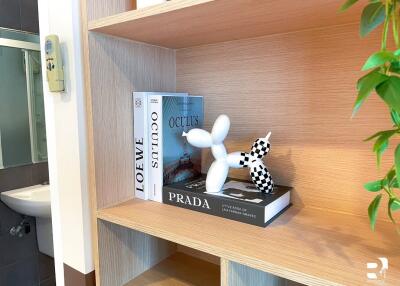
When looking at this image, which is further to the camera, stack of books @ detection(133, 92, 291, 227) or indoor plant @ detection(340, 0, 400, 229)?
stack of books @ detection(133, 92, 291, 227)

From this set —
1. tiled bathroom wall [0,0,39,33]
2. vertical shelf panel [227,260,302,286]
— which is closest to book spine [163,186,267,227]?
vertical shelf panel [227,260,302,286]

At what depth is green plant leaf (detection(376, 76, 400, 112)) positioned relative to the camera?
298 millimetres

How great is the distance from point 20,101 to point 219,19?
1.73 m

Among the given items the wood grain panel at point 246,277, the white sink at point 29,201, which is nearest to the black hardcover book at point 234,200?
the wood grain panel at point 246,277

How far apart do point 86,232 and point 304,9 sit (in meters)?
0.72

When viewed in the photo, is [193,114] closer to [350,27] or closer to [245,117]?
[245,117]

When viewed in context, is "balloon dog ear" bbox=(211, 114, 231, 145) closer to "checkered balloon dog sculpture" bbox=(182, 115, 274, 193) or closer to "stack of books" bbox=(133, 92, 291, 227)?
"checkered balloon dog sculpture" bbox=(182, 115, 274, 193)

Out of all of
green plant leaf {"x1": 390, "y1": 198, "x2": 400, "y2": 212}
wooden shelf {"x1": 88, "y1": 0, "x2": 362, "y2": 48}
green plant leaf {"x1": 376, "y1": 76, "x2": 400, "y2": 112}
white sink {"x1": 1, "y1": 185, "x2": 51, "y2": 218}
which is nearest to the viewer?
green plant leaf {"x1": 376, "y1": 76, "x2": 400, "y2": 112}

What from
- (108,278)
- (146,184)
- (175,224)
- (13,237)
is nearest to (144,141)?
(146,184)

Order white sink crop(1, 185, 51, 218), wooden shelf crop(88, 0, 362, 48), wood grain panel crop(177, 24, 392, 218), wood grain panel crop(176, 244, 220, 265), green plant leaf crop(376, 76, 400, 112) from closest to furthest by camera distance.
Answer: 1. green plant leaf crop(376, 76, 400, 112)
2. wooden shelf crop(88, 0, 362, 48)
3. wood grain panel crop(177, 24, 392, 218)
4. wood grain panel crop(176, 244, 220, 265)
5. white sink crop(1, 185, 51, 218)

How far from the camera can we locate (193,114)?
87 centimetres

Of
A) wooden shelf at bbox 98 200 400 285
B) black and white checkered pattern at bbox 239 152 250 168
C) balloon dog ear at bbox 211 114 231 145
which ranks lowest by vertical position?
wooden shelf at bbox 98 200 400 285

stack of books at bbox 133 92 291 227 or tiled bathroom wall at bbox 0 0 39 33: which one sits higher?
tiled bathroom wall at bbox 0 0 39 33

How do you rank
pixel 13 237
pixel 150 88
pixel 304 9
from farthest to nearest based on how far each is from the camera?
pixel 13 237 < pixel 150 88 < pixel 304 9
